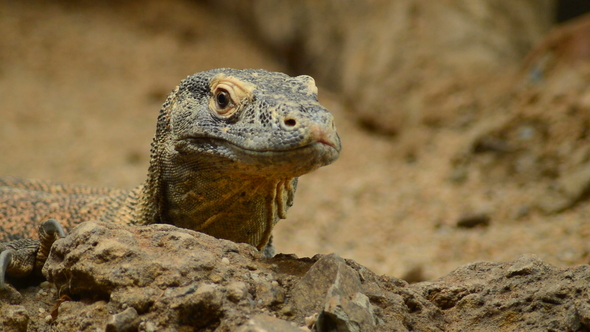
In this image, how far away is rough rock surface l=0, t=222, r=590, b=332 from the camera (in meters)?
2.39

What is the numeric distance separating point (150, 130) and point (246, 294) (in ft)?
29.1

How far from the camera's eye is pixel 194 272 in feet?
8.34

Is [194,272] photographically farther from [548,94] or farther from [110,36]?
[110,36]

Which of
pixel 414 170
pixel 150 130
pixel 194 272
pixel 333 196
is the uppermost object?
pixel 150 130

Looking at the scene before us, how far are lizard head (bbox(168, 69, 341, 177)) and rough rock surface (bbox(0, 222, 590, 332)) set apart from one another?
47 centimetres

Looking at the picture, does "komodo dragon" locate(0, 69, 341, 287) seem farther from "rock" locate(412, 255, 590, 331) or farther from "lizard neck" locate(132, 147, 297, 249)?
"rock" locate(412, 255, 590, 331)

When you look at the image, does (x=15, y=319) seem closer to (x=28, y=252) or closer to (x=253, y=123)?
(x=28, y=252)

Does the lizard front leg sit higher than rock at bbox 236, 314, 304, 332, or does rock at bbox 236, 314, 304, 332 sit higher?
the lizard front leg

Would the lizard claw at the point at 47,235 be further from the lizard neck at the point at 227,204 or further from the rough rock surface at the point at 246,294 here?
the lizard neck at the point at 227,204

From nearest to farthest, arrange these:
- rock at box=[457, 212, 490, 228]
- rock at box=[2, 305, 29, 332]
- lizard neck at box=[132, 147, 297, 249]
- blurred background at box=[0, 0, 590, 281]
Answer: rock at box=[2, 305, 29, 332] → lizard neck at box=[132, 147, 297, 249] → blurred background at box=[0, 0, 590, 281] → rock at box=[457, 212, 490, 228]

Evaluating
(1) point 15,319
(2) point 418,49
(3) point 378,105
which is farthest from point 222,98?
(3) point 378,105

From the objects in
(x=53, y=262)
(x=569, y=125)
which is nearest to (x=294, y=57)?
(x=569, y=125)

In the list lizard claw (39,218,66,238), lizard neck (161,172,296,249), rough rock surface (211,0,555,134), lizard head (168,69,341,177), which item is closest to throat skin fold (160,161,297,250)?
lizard neck (161,172,296,249)

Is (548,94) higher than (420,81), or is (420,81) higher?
(420,81)
